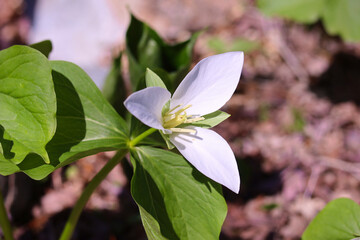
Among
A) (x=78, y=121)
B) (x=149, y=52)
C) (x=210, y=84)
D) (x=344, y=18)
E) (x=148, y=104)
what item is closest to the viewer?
(x=148, y=104)

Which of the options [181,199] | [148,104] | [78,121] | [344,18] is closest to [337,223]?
[181,199]

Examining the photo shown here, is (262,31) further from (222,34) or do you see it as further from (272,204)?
(272,204)

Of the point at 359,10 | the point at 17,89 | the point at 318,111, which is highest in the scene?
the point at 17,89

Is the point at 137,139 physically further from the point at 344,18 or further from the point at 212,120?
the point at 344,18

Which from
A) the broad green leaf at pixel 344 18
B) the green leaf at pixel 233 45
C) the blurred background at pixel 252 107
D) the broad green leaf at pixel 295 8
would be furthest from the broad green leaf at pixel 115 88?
the broad green leaf at pixel 344 18

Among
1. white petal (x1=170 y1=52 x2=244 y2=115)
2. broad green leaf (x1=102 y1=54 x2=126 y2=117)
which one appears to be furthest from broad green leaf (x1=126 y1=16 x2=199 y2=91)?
white petal (x1=170 y1=52 x2=244 y2=115)

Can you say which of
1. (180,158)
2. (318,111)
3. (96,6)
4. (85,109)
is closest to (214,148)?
→ (180,158)
